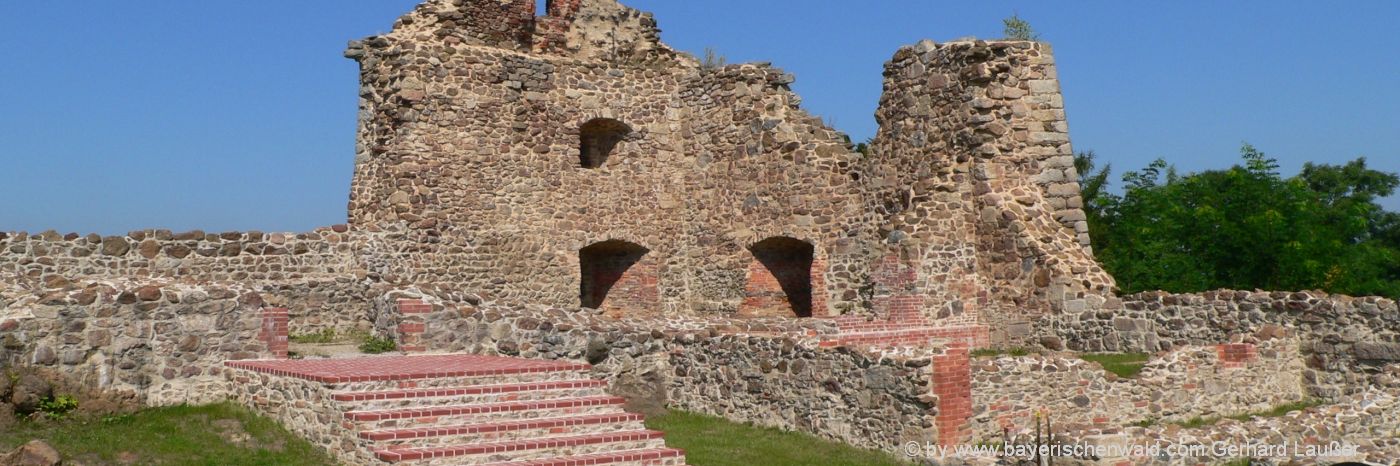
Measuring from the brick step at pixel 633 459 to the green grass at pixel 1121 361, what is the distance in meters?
5.28

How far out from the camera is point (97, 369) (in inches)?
482

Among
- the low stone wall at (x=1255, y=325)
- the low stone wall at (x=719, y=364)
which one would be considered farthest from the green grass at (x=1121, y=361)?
the low stone wall at (x=719, y=364)

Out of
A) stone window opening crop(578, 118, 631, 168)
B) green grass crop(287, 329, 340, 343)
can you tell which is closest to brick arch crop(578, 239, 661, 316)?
stone window opening crop(578, 118, 631, 168)

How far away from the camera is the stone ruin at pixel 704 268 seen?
1244 centimetres

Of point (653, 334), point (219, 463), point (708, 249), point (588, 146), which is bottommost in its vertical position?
point (219, 463)

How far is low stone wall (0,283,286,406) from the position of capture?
474 inches

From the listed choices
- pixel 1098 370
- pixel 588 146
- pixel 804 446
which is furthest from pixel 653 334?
pixel 588 146

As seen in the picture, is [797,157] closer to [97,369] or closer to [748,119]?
[748,119]

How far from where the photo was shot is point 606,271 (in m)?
22.6

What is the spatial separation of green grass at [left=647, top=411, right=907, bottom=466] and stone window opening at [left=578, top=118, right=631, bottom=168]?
945cm

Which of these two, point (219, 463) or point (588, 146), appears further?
point (588, 146)

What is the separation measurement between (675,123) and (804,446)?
10967 millimetres

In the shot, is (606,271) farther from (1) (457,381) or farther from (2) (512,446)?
(2) (512,446)

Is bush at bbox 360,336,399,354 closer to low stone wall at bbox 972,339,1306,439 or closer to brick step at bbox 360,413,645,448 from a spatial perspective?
brick step at bbox 360,413,645,448
